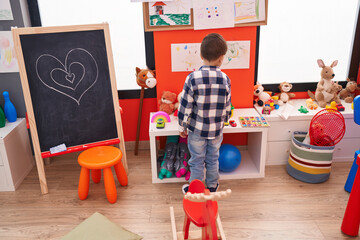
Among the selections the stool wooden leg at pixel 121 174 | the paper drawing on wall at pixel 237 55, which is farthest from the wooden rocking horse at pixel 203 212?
the paper drawing on wall at pixel 237 55

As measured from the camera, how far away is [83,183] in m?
2.42

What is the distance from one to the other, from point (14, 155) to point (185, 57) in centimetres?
165

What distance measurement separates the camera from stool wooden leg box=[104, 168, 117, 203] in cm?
238

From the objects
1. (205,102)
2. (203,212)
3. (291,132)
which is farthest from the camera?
(291,132)

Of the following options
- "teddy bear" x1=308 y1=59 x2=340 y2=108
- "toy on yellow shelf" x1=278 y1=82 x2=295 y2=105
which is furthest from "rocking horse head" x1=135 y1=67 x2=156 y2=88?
"teddy bear" x1=308 y1=59 x2=340 y2=108

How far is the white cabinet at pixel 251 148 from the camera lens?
2518 millimetres

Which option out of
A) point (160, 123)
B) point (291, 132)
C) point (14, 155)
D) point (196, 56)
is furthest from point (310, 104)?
point (14, 155)

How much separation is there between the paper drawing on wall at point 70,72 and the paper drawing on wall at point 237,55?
43.4 inches

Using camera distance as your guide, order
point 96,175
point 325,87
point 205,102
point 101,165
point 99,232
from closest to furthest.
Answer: point 99,232, point 205,102, point 101,165, point 96,175, point 325,87

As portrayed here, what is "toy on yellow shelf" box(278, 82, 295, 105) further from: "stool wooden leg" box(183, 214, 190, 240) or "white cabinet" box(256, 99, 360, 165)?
"stool wooden leg" box(183, 214, 190, 240)

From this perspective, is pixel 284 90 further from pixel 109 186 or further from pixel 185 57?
pixel 109 186

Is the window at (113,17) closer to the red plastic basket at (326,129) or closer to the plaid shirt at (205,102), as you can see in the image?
the plaid shirt at (205,102)

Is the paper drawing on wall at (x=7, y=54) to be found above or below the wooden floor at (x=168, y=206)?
above

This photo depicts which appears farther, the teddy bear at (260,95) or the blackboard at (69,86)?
the teddy bear at (260,95)
